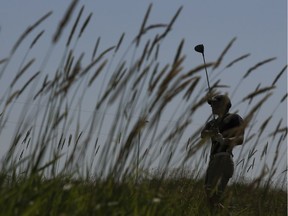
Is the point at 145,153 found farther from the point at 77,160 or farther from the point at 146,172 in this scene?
the point at 77,160

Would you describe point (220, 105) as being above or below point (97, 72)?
above

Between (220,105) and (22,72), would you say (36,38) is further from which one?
(220,105)

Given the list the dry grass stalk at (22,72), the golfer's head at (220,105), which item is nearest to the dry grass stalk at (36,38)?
the dry grass stalk at (22,72)

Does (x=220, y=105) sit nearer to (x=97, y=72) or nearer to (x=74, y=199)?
(x=97, y=72)

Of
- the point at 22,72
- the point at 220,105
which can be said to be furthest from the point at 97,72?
the point at 220,105

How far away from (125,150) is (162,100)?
335 mm

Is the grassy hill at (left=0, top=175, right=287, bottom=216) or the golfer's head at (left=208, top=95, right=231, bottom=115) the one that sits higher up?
the golfer's head at (left=208, top=95, right=231, bottom=115)

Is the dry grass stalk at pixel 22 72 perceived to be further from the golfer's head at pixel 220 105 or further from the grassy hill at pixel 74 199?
the golfer's head at pixel 220 105

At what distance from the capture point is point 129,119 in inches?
123

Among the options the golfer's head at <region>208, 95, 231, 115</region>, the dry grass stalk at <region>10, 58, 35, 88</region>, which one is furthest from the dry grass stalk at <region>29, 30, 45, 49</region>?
the golfer's head at <region>208, 95, 231, 115</region>

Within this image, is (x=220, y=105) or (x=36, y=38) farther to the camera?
(x=220, y=105)

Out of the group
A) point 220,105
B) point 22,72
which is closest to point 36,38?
point 22,72

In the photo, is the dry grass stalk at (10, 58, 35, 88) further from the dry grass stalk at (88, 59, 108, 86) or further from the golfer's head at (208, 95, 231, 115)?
the golfer's head at (208, 95, 231, 115)

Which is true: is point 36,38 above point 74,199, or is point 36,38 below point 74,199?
above
